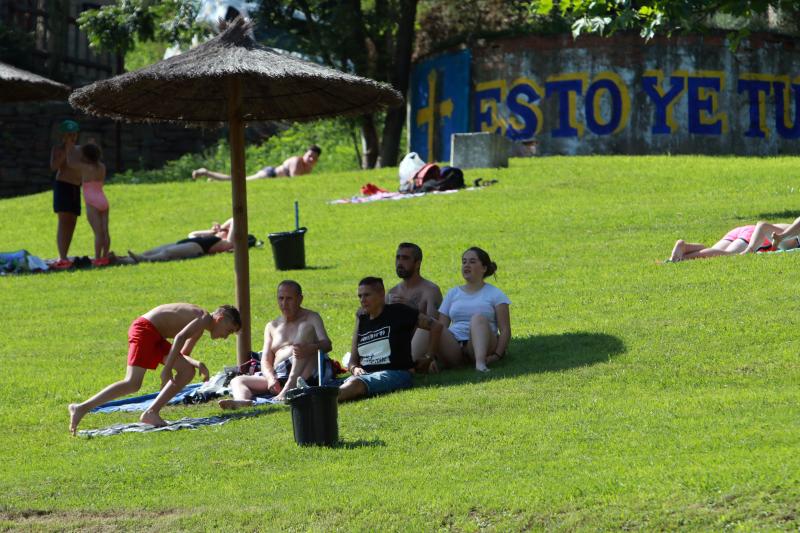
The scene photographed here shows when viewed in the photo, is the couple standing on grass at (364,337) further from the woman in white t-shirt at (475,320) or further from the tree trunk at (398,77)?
the tree trunk at (398,77)

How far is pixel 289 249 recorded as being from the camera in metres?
19.1

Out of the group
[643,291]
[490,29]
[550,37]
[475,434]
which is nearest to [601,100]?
[550,37]

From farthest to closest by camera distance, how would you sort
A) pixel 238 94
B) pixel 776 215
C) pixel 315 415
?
1. pixel 776 215
2. pixel 238 94
3. pixel 315 415

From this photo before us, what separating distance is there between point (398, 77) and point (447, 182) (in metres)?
10.2

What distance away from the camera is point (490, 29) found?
3553cm

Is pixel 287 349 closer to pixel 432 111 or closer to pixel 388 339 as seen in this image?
pixel 388 339

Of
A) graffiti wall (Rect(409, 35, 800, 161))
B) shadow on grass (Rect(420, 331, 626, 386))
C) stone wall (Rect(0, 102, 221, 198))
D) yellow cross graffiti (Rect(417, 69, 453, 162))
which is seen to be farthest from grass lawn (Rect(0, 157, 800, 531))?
stone wall (Rect(0, 102, 221, 198))

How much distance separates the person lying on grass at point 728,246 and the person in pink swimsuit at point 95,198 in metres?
8.24

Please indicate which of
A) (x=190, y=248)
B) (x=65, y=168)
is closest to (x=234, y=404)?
(x=190, y=248)

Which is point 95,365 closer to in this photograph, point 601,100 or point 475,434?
point 475,434

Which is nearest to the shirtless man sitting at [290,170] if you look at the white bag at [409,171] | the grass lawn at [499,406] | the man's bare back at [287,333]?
the white bag at [409,171]

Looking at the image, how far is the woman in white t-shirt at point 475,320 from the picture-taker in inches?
488

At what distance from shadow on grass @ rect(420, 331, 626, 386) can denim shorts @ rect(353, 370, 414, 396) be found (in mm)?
190

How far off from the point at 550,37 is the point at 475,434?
23756 millimetres
